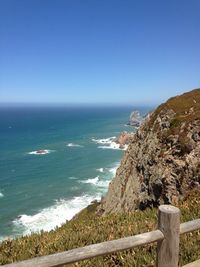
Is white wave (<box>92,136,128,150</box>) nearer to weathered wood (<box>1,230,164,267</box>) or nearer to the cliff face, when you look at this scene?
the cliff face

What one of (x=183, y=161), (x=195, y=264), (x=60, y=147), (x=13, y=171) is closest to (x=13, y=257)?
(x=195, y=264)

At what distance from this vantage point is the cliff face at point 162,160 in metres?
25.4

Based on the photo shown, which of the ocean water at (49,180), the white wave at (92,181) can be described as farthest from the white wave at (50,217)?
the white wave at (92,181)

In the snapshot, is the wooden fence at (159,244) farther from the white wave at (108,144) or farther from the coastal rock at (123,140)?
the coastal rock at (123,140)

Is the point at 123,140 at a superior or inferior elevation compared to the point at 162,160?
inferior

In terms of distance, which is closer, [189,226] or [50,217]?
[189,226]

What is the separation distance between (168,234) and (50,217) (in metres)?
51.9

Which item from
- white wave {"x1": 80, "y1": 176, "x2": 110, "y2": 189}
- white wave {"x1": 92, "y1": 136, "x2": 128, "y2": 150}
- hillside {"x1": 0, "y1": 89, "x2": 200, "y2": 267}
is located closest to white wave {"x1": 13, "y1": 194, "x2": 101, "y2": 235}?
white wave {"x1": 80, "y1": 176, "x2": 110, "y2": 189}

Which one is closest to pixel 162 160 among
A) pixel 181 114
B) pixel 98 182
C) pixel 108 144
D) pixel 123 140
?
pixel 181 114

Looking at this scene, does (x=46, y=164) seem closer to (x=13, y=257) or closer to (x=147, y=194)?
(x=147, y=194)

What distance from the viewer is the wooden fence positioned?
447cm

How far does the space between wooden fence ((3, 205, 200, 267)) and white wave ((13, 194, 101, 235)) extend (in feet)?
146

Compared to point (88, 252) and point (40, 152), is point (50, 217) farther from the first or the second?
point (40, 152)

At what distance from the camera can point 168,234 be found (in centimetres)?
507
